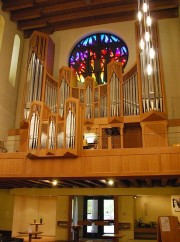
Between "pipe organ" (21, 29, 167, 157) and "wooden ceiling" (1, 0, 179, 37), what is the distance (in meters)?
1.75

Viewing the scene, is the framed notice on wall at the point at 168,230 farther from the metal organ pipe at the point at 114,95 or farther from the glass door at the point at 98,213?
the glass door at the point at 98,213

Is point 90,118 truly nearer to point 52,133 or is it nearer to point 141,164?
point 52,133

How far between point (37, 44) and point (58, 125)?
19.9 feet

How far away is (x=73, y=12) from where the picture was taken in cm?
1394

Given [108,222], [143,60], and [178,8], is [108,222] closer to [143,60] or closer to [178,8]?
[143,60]

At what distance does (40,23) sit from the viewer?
14406mm

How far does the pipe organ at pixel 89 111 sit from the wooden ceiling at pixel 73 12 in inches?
68.9

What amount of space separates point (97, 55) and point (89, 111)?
388 centimetres

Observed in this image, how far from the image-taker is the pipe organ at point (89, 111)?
358 inches

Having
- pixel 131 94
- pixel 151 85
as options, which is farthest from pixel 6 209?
pixel 151 85

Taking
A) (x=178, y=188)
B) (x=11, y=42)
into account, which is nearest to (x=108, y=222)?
(x=178, y=188)

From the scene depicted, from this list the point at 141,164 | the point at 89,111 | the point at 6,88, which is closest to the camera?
the point at 141,164

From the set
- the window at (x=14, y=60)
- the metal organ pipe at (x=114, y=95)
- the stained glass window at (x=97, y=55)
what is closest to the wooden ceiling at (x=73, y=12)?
the window at (x=14, y=60)

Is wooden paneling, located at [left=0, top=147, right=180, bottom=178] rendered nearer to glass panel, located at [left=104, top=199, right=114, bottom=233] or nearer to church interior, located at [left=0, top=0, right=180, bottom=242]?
church interior, located at [left=0, top=0, right=180, bottom=242]
